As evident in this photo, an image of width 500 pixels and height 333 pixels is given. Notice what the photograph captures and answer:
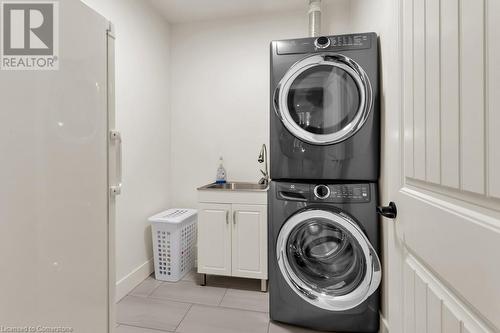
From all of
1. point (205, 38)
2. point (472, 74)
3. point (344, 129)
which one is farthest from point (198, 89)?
point (472, 74)

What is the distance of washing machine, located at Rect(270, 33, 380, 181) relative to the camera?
159cm

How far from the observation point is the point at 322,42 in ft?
5.36

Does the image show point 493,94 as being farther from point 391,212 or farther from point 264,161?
point 264,161

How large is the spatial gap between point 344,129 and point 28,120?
1.53 meters

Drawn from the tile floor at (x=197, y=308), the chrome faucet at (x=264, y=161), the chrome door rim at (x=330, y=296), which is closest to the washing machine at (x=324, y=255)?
the chrome door rim at (x=330, y=296)

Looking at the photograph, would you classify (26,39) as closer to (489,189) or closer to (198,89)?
(489,189)

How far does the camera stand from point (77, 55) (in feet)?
3.18

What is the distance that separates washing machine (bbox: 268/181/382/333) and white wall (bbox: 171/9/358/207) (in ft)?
3.79

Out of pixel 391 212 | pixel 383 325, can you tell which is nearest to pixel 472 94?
pixel 391 212

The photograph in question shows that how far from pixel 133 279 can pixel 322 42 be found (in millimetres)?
2434

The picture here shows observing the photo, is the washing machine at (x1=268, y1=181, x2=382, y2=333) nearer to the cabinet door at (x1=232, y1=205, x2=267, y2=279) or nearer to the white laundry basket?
the cabinet door at (x1=232, y1=205, x2=267, y2=279)

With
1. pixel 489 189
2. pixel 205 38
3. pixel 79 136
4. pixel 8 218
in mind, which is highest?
pixel 205 38

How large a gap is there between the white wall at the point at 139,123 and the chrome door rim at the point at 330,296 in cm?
139

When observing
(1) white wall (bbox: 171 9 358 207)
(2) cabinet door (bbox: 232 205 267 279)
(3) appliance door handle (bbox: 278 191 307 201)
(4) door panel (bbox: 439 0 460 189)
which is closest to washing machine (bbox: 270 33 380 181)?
(3) appliance door handle (bbox: 278 191 307 201)
